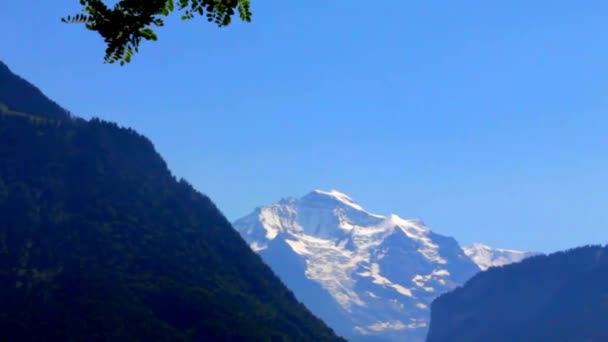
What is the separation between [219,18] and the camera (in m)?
14.7

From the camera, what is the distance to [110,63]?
14.7m

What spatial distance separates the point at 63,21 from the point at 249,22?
3621mm

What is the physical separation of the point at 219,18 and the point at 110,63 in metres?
2.36

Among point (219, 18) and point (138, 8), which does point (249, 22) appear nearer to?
point (219, 18)

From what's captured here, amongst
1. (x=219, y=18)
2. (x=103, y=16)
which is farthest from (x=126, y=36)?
(x=219, y=18)

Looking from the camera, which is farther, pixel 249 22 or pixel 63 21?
pixel 249 22

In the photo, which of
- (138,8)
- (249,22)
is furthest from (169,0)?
(249,22)

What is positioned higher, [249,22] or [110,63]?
[249,22]

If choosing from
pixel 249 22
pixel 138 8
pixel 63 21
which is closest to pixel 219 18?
pixel 249 22

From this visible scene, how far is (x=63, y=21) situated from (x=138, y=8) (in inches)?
58.0

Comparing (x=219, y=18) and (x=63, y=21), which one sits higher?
(x=219, y=18)

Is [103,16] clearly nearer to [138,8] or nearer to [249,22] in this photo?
[138,8]

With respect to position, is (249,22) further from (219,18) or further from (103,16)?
(103,16)

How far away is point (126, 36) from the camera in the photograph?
14.6 meters
